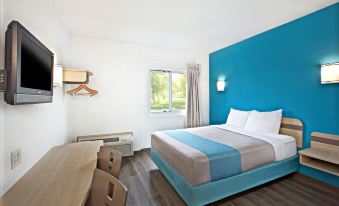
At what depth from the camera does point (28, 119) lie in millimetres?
1351

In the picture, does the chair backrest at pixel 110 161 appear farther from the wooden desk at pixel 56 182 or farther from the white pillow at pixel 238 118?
the white pillow at pixel 238 118

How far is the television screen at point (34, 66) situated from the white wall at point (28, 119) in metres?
0.14

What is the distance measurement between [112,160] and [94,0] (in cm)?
200

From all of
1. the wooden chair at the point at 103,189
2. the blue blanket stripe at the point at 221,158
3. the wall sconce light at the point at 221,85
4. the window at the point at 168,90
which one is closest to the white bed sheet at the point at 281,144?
the blue blanket stripe at the point at 221,158

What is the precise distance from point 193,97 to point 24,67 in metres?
3.61

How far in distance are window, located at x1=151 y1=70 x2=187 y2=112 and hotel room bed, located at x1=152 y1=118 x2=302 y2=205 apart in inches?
58.0

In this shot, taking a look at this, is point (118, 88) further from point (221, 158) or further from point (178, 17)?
point (221, 158)

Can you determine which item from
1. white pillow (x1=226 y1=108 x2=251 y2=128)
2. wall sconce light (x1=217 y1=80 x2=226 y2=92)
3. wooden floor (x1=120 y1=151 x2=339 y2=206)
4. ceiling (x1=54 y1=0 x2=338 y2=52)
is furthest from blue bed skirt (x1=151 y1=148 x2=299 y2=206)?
ceiling (x1=54 y1=0 x2=338 y2=52)

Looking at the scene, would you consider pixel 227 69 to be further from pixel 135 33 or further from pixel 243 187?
pixel 243 187

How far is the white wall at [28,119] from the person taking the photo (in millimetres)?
1041

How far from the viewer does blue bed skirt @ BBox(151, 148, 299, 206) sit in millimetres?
1736

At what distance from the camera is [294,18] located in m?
2.53

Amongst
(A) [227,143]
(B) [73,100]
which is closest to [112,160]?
(A) [227,143]

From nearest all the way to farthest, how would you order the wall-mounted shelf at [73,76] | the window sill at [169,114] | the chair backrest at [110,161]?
the chair backrest at [110,161] → the wall-mounted shelf at [73,76] → the window sill at [169,114]
